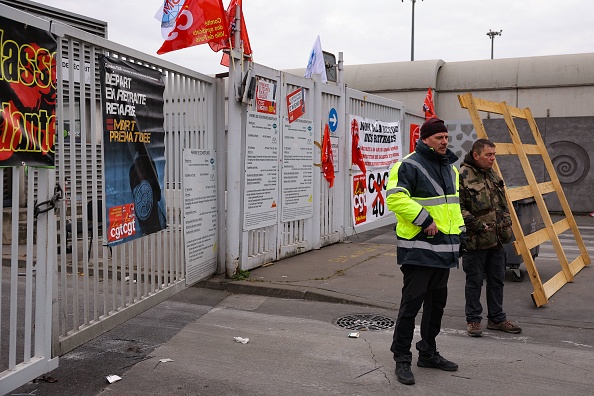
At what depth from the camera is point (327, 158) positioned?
10328 millimetres

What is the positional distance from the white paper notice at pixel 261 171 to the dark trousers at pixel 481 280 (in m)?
3.24

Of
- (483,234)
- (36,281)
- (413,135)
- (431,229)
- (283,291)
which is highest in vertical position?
(413,135)

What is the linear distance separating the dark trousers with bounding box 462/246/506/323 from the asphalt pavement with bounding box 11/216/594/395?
24 cm

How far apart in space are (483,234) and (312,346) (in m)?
1.99

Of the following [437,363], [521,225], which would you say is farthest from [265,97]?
[437,363]

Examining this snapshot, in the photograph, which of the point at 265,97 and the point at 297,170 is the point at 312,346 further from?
the point at 297,170

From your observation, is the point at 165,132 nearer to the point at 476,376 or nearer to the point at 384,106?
the point at 476,376

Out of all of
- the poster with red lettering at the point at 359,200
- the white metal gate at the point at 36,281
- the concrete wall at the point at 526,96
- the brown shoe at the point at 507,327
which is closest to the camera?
the white metal gate at the point at 36,281

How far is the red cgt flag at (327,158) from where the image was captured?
405 inches

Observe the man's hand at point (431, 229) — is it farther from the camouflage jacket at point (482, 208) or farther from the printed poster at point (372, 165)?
the printed poster at point (372, 165)

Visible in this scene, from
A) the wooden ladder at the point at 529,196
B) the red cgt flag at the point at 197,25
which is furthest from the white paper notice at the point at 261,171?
the wooden ladder at the point at 529,196

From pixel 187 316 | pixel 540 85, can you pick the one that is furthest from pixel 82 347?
pixel 540 85

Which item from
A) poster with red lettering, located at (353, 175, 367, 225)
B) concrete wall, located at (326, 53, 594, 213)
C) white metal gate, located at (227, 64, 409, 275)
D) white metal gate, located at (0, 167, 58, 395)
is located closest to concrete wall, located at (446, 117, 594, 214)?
concrete wall, located at (326, 53, 594, 213)

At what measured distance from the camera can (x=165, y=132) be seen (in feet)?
21.8
